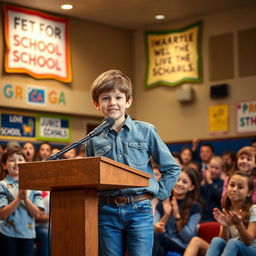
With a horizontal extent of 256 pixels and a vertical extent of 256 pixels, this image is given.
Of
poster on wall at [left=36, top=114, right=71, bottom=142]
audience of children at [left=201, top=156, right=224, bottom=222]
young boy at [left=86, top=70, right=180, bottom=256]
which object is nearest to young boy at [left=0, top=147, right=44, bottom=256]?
audience of children at [left=201, top=156, right=224, bottom=222]

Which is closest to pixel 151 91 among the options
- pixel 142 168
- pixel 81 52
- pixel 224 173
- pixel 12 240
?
pixel 81 52

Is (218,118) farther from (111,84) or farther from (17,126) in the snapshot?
(111,84)

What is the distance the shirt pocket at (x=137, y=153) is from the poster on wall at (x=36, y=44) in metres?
5.11

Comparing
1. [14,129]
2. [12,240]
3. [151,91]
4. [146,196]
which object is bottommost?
[12,240]

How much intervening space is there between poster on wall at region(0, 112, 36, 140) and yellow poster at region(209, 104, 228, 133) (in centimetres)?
239

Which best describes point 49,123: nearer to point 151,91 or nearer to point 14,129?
point 14,129

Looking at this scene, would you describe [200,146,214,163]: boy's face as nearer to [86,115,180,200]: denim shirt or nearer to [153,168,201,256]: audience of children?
[153,168,201,256]: audience of children

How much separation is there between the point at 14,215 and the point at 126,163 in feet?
8.01

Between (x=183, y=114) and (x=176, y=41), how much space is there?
1054mm

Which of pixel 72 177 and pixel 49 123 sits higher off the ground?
pixel 49 123

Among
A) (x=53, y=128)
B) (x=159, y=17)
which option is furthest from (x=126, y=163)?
(x=159, y=17)

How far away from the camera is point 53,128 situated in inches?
322

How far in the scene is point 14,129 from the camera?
25.4 ft

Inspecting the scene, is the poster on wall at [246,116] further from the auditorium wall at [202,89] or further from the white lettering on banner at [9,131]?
the white lettering on banner at [9,131]
